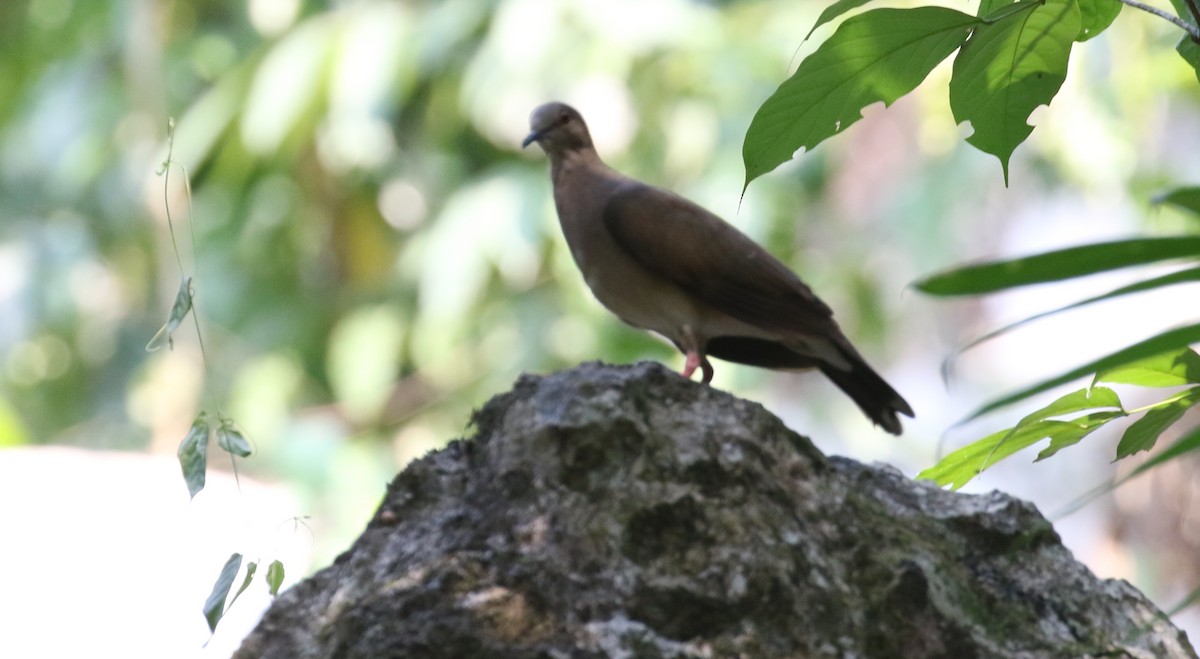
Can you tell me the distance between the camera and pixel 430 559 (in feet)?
6.75

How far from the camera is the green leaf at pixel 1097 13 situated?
2.01m

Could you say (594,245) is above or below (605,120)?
below

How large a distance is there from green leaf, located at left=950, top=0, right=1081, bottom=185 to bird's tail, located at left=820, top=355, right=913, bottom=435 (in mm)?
1631

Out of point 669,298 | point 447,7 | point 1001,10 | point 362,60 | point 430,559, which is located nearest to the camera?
point 1001,10

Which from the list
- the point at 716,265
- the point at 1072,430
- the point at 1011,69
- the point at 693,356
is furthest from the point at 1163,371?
the point at 693,356

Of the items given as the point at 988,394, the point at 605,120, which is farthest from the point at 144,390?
the point at 988,394

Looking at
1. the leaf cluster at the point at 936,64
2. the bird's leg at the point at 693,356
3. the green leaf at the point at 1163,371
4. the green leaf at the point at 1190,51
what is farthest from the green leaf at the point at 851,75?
the bird's leg at the point at 693,356

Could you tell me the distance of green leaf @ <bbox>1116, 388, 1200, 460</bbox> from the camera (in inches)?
73.5

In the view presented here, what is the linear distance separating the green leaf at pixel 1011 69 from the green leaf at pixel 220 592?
4.67ft

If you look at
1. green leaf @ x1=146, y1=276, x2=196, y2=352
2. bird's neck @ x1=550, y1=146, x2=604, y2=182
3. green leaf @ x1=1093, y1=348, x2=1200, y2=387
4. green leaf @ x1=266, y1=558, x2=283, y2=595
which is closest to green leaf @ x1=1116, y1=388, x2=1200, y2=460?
green leaf @ x1=1093, y1=348, x2=1200, y2=387

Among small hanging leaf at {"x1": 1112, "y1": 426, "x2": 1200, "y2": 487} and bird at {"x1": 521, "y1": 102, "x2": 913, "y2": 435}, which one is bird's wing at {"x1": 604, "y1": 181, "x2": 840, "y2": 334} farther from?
small hanging leaf at {"x1": 1112, "y1": 426, "x2": 1200, "y2": 487}

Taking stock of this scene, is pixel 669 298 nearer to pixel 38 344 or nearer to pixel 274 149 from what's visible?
pixel 274 149

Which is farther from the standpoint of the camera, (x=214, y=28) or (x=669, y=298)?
(x=214, y=28)

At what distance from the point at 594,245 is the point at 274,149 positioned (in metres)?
7.60
